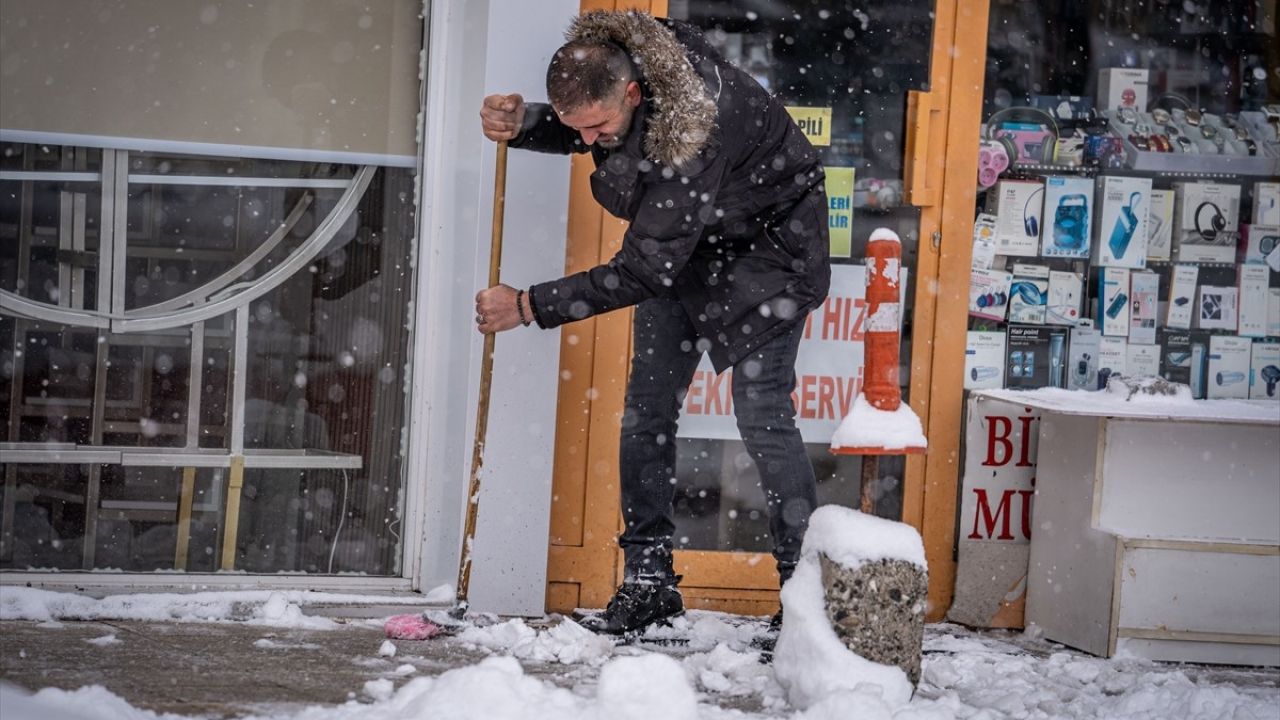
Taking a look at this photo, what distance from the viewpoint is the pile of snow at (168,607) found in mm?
3691

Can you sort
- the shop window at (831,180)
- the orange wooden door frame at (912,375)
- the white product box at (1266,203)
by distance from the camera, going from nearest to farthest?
1. the orange wooden door frame at (912,375)
2. the shop window at (831,180)
3. the white product box at (1266,203)

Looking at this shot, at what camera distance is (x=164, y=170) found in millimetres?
3990

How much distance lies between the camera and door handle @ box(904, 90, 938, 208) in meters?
4.37

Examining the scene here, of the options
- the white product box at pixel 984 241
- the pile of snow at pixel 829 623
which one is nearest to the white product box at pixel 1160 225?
the white product box at pixel 984 241

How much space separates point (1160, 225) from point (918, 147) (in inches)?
40.8

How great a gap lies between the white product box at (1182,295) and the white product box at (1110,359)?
0.70ft

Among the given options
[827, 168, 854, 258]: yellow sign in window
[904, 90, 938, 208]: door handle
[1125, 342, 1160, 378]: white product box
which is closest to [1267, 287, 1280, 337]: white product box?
[1125, 342, 1160, 378]: white product box

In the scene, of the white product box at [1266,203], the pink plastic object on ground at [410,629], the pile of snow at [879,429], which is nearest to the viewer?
the pile of snow at [879,429]

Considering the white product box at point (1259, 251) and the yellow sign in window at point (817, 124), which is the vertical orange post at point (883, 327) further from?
the white product box at point (1259, 251)

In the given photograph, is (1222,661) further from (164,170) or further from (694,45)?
(164,170)

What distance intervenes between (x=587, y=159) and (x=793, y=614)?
1714 millimetres

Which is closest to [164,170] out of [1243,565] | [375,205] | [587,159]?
[375,205]

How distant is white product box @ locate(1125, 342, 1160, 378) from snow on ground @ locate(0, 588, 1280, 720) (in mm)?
1088

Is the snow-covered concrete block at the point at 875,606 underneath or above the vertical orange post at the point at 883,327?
underneath
